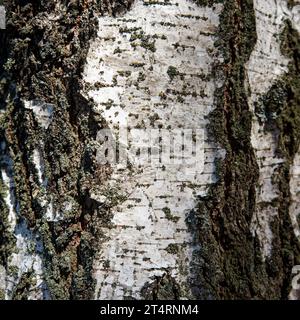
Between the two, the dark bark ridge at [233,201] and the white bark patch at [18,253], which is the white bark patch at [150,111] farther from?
the white bark patch at [18,253]

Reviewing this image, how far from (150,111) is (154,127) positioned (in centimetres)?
5

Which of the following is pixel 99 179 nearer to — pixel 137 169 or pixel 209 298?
pixel 137 169

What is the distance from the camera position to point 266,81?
1.80 meters

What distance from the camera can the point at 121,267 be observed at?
1687mm

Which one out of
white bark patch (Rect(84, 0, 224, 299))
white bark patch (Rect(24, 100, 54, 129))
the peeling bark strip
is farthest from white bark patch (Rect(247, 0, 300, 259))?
white bark patch (Rect(24, 100, 54, 129))

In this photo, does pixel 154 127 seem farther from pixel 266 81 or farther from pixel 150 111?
pixel 266 81

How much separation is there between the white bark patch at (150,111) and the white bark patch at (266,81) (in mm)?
180

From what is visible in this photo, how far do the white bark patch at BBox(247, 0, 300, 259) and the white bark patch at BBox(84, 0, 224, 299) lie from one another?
0.18 metres

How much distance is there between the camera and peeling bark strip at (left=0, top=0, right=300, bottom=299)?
5.44ft

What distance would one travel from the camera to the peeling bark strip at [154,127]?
1659 millimetres

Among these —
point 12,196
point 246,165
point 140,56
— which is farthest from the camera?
point 12,196

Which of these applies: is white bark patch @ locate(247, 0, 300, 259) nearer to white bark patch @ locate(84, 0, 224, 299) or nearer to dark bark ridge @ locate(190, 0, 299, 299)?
dark bark ridge @ locate(190, 0, 299, 299)

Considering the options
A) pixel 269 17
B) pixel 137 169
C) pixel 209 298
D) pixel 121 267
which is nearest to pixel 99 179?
pixel 137 169
